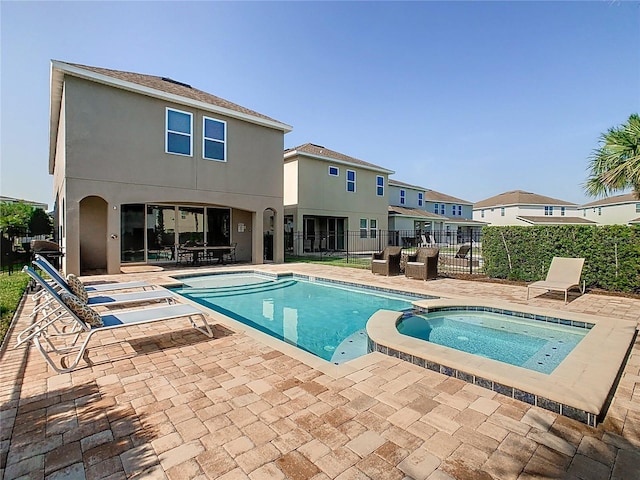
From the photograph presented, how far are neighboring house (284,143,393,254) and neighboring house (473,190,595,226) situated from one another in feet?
73.4

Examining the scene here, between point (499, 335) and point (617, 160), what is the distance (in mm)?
7994

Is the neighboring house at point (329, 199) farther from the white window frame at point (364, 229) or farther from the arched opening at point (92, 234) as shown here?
the arched opening at point (92, 234)

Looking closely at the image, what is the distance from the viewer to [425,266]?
11523 mm

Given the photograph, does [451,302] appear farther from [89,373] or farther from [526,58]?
[526,58]

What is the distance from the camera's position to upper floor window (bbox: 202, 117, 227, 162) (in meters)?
14.7

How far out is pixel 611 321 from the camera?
237 inches

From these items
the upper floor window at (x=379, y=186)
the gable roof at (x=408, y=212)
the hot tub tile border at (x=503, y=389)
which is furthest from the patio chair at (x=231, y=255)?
the gable roof at (x=408, y=212)

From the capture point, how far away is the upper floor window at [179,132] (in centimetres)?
→ 1374

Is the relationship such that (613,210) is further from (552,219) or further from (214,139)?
(214,139)

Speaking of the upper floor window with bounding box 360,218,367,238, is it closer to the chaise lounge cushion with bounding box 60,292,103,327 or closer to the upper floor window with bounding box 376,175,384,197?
the upper floor window with bounding box 376,175,384,197

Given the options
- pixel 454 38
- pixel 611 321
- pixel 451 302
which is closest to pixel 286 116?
pixel 454 38

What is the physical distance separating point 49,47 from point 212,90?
23.2 ft

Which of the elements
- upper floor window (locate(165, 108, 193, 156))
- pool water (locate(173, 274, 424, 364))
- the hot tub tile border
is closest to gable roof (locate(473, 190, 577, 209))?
pool water (locate(173, 274, 424, 364))

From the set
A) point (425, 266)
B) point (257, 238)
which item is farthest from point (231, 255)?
point (425, 266)
